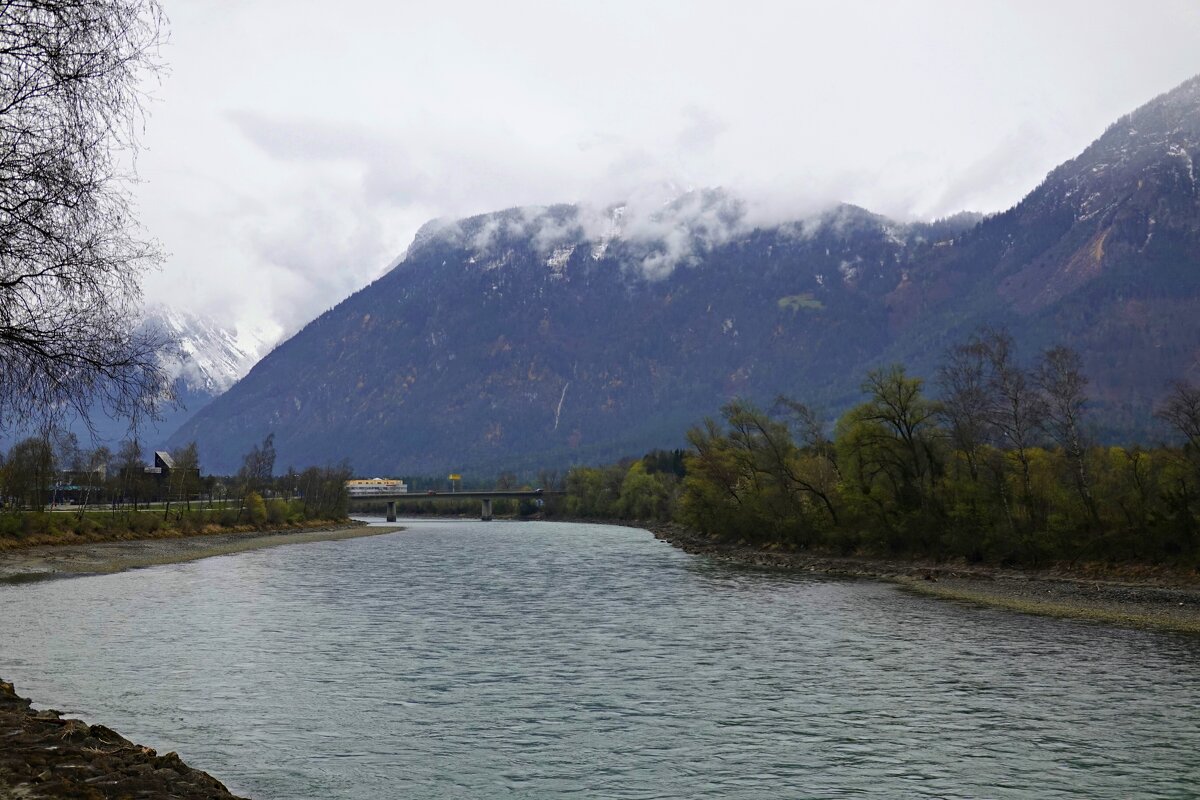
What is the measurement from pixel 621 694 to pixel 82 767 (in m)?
16.4

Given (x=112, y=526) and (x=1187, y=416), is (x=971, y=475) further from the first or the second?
(x=112, y=526)

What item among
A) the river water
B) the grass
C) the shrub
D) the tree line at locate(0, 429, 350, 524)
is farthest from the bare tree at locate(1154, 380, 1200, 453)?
the shrub

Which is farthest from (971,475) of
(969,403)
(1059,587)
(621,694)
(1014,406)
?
(621,694)

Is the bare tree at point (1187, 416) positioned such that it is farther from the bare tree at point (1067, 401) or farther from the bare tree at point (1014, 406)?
the bare tree at point (1014, 406)

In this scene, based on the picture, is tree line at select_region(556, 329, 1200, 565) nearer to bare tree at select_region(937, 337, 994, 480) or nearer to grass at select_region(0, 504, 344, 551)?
bare tree at select_region(937, 337, 994, 480)

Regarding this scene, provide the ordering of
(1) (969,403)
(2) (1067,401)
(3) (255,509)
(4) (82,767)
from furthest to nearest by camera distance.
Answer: (3) (255,509), (1) (969,403), (2) (1067,401), (4) (82,767)

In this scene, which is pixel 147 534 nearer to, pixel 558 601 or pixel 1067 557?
pixel 558 601

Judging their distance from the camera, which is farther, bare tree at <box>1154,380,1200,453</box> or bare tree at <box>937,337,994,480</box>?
bare tree at <box>937,337,994,480</box>

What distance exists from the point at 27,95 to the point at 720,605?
4679cm

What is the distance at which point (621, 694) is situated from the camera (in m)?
29.0

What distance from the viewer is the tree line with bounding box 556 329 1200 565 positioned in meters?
60.6

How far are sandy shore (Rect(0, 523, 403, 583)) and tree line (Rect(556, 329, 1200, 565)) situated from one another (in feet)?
186

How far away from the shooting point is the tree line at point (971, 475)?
6062cm

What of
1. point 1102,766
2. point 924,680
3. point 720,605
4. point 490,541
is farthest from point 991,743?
point 490,541
